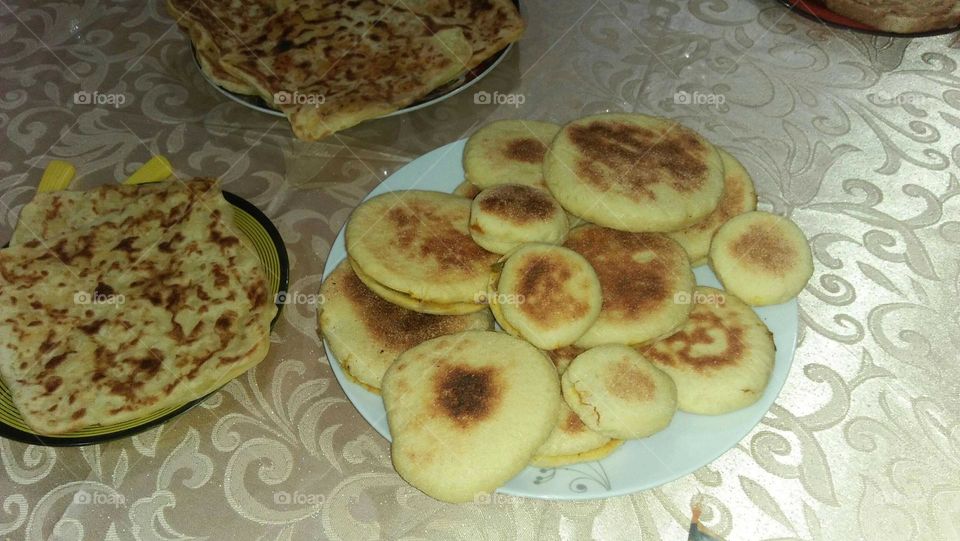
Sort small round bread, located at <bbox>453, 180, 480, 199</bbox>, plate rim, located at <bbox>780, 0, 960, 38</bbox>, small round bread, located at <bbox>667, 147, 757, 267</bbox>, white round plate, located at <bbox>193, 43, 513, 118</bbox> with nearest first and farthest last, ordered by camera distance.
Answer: small round bread, located at <bbox>667, 147, 757, 267</bbox>, small round bread, located at <bbox>453, 180, 480, 199</bbox>, white round plate, located at <bbox>193, 43, 513, 118</bbox>, plate rim, located at <bbox>780, 0, 960, 38</bbox>

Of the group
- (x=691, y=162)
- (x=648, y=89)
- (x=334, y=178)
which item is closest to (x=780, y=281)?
(x=691, y=162)

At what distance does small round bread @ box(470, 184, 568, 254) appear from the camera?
1.67 metres

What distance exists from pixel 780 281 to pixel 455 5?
1767 millimetres

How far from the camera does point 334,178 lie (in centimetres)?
246

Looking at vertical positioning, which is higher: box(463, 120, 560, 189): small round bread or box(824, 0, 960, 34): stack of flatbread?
box(463, 120, 560, 189): small round bread

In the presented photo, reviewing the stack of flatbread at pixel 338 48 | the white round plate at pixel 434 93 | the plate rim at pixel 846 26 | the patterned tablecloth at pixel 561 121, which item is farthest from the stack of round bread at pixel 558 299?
the plate rim at pixel 846 26

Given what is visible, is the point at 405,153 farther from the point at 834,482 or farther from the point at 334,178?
the point at 834,482

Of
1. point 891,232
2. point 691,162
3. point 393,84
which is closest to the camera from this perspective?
point 691,162

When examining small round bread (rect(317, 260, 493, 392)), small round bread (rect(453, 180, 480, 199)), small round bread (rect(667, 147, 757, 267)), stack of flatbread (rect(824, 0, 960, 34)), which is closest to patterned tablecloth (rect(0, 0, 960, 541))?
stack of flatbread (rect(824, 0, 960, 34))

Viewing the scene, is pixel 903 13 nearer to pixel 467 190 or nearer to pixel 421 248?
pixel 467 190

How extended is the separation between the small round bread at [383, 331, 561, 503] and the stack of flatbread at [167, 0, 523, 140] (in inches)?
42.3

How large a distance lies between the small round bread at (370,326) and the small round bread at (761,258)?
2.06ft

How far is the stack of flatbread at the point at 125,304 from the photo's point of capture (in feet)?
5.58

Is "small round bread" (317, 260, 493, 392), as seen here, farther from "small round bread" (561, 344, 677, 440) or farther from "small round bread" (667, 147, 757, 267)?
"small round bread" (667, 147, 757, 267)
